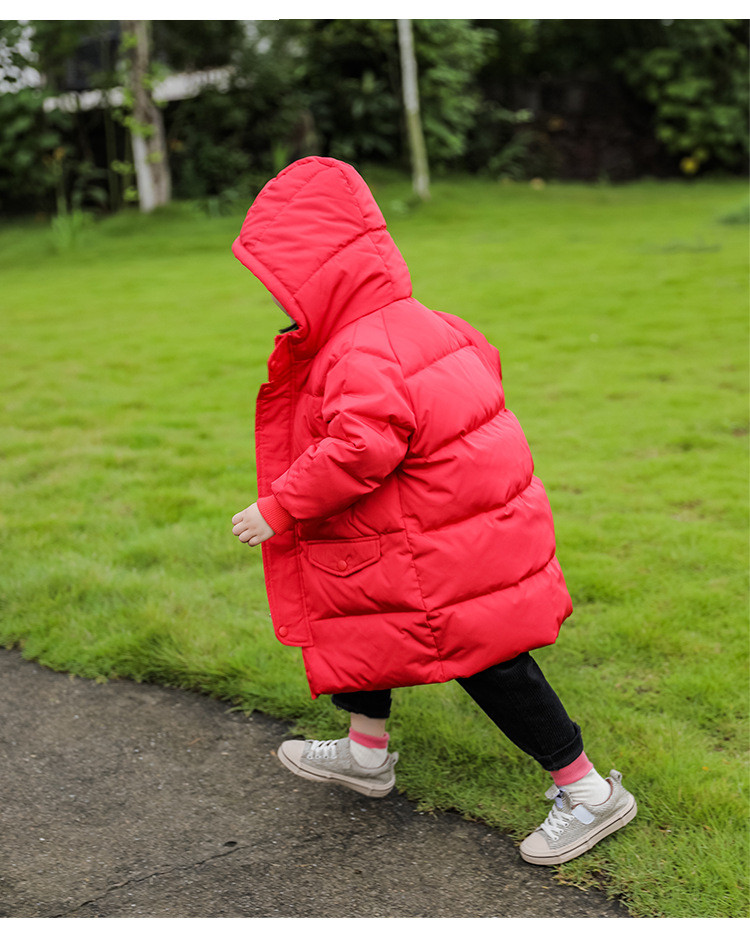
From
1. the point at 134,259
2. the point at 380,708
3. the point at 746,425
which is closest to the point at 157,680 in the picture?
the point at 380,708

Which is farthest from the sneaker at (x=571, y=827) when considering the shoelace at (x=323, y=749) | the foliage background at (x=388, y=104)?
the foliage background at (x=388, y=104)

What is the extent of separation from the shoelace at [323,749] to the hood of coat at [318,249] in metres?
1.18

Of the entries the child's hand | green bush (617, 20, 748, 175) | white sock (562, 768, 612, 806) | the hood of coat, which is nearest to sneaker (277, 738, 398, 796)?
white sock (562, 768, 612, 806)

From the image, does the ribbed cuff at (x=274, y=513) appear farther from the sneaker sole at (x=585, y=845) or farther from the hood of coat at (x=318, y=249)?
the sneaker sole at (x=585, y=845)

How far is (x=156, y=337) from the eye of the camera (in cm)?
810

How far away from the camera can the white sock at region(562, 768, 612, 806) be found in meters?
2.31

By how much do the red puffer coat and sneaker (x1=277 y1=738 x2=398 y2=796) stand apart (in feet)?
1.36

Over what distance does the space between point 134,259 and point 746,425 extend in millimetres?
9238

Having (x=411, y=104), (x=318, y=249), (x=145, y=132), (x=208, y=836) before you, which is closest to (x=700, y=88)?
(x=411, y=104)

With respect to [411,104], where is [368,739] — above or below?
below

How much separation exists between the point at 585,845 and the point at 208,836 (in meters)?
0.99

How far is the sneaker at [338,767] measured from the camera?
2.56m

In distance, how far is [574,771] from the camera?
91.3 inches

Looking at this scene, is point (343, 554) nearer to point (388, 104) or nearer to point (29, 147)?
point (29, 147)
